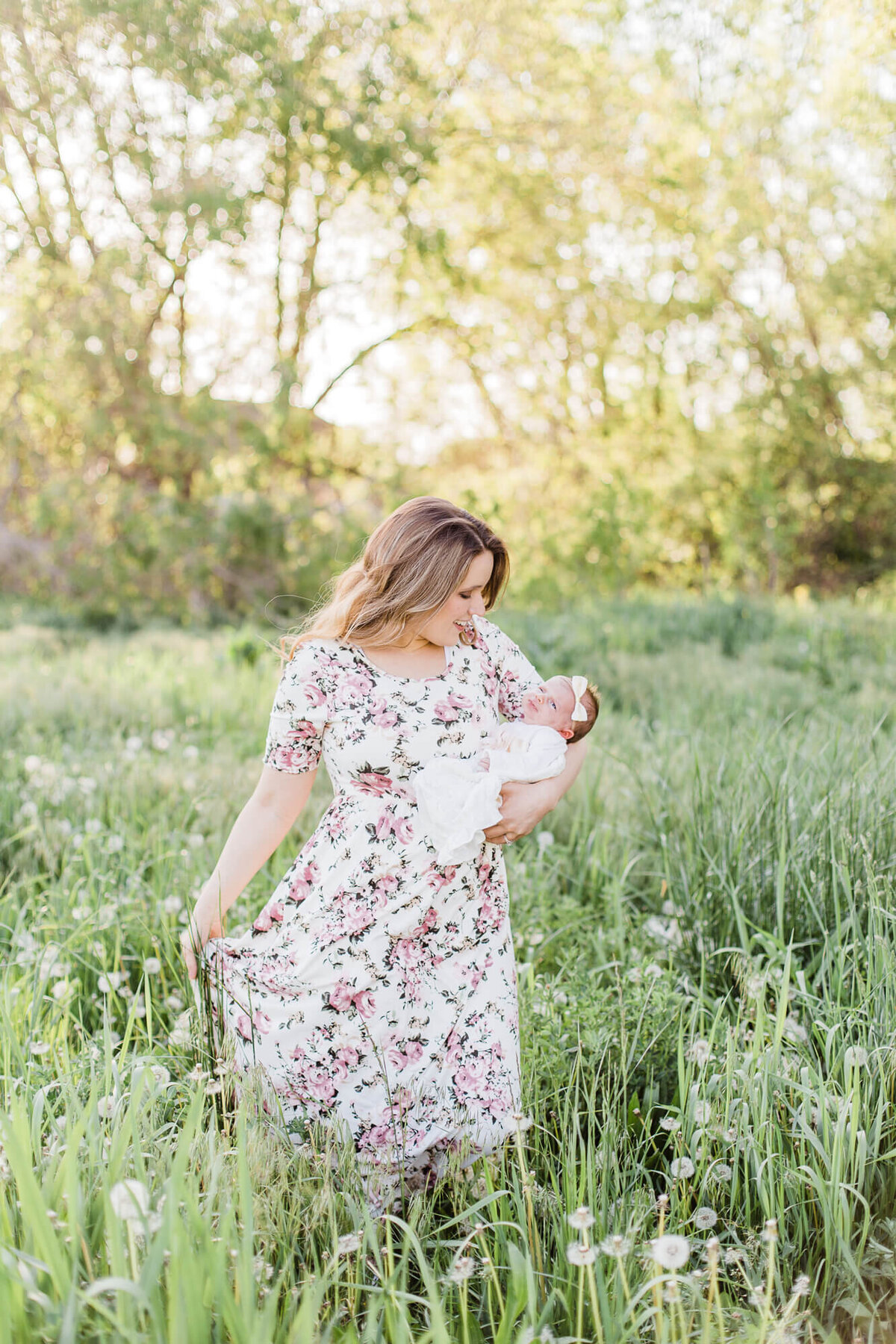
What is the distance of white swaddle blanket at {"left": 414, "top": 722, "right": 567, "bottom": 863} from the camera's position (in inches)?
87.9

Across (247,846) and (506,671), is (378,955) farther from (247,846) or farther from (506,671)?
(506,671)

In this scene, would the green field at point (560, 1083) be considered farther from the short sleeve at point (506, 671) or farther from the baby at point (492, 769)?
the short sleeve at point (506, 671)

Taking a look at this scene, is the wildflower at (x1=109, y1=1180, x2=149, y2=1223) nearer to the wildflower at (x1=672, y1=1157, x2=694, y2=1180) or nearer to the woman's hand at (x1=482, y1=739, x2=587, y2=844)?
the wildflower at (x1=672, y1=1157, x2=694, y2=1180)

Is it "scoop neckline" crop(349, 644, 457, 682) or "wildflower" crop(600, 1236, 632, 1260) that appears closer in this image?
"wildflower" crop(600, 1236, 632, 1260)

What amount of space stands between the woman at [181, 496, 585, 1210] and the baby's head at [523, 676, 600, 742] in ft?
0.37

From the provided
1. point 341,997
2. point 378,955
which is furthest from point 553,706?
point 341,997

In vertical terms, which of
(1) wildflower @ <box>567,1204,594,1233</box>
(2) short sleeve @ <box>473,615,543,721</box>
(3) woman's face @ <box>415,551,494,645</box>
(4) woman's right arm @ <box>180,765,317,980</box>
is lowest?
(1) wildflower @ <box>567,1204,594,1233</box>

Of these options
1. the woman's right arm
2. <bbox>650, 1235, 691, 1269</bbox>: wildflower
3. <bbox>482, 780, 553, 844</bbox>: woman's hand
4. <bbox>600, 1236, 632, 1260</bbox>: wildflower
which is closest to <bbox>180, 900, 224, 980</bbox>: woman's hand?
the woman's right arm

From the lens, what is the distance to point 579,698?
2.50 m

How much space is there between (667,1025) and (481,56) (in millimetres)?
13534

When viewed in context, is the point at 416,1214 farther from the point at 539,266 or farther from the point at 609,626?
the point at 539,266

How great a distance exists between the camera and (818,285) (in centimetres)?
1304

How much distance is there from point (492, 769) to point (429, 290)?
1248 cm

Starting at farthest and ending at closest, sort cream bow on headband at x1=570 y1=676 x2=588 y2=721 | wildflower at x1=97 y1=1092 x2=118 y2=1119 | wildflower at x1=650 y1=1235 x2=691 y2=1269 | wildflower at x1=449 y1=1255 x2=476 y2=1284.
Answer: cream bow on headband at x1=570 y1=676 x2=588 y2=721
wildflower at x1=97 y1=1092 x2=118 y2=1119
wildflower at x1=449 y1=1255 x2=476 y2=1284
wildflower at x1=650 y1=1235 x2=691 y2=1269
